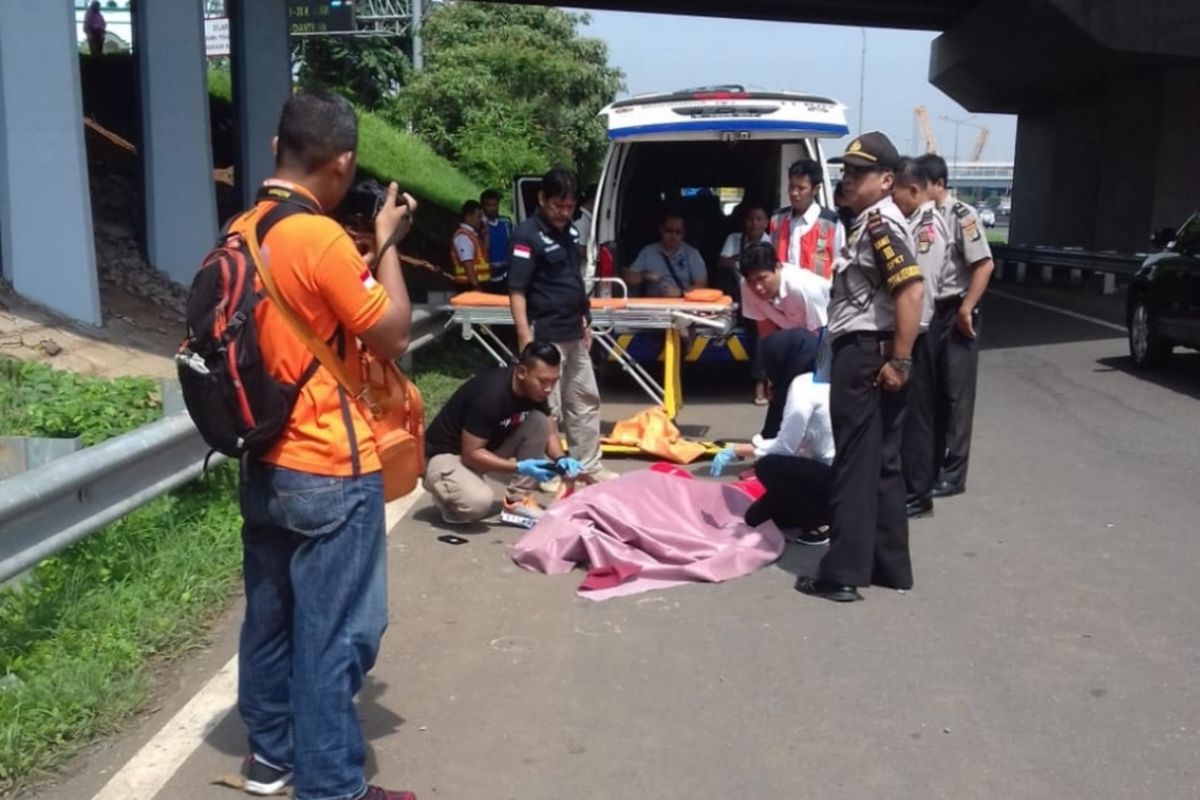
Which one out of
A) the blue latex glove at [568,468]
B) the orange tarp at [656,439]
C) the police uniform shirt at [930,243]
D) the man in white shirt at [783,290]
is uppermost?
the police uniform shirt at [930,243]

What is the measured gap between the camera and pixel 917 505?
6.85 metres

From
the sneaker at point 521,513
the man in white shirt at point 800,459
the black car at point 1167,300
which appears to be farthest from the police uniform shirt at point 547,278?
the black car at point 1167,300

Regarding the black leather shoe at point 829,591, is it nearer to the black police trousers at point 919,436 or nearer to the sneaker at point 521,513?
the black police trousers at point 919,436

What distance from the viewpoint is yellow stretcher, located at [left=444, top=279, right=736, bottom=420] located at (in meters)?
8.49

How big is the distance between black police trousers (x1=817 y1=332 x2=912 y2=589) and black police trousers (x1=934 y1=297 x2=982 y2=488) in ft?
6.39

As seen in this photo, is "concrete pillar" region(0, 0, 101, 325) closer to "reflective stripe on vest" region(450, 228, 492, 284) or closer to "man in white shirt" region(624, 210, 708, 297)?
"man in white shirt" region(624, 210, 708, 297)

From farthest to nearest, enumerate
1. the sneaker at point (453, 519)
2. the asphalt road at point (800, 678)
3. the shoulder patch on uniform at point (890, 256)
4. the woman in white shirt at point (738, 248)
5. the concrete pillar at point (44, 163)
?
1. the woman in white shirt at point (738, 248)
2. the concrete pillar at point (44, 163)
3. the sneaker at point (453, 519)
4. the shoulder patch on uniform at point (890, 256)
5. the asphalt road at point (800, 678)

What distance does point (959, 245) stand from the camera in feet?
24.5

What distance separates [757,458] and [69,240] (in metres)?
6.13

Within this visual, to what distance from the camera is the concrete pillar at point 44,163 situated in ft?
31.0

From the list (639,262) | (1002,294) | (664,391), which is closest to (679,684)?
(664,391)

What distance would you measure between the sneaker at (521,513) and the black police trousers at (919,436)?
1.96m

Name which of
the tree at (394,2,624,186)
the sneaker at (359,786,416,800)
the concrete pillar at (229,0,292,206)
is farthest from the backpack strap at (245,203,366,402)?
the tree at (394,2,624,186)

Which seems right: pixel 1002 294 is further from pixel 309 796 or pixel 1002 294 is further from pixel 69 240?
pixel 309 796
